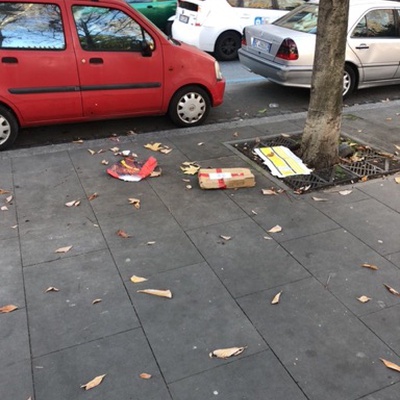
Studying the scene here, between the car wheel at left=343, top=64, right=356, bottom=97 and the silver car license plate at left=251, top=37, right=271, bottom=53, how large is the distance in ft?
4.56

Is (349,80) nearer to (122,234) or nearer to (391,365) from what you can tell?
(122,234)

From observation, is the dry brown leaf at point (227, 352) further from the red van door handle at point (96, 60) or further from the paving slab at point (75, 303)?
the red van door handle at point (96, 60)

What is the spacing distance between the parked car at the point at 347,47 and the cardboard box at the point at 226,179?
332 centimetres

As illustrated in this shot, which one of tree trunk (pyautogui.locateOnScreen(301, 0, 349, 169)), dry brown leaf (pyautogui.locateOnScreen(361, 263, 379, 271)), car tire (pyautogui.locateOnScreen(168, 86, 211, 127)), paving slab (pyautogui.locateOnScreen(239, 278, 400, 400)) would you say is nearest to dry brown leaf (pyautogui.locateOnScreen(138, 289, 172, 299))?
paving slab (pyautogui.locateOnScreen(239, 278, 400, 400))

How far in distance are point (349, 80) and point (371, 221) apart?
4.58 m

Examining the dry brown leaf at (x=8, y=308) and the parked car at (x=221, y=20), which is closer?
the dry brown leaf at (x=8, y=308)

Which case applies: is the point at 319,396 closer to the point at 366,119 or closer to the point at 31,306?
the point at 31,306

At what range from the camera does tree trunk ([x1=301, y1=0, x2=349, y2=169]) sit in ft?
15.4

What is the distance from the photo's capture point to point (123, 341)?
286cm

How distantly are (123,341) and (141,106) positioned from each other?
4.12m

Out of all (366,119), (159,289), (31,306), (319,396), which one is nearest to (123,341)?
(159,289)

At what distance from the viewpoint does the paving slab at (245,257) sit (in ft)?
11.1

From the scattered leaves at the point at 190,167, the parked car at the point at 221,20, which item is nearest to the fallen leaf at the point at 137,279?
the scattered leaves at the point at 190,167

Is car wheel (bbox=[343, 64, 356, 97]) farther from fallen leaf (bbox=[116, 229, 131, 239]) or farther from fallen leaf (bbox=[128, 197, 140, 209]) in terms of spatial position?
fallen leaf (bbox=[116, 229, 131, 239])
